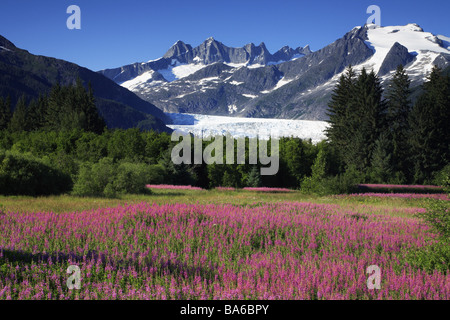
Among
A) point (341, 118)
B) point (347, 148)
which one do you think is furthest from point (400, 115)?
point (347, 148)

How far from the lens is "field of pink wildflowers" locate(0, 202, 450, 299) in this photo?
197 inches

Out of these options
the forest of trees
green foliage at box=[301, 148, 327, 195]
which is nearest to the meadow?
green foliage at box=[301, 148, 327, 195]

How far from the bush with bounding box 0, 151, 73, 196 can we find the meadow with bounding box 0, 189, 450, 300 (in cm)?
598

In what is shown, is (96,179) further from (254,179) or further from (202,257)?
(254,179)

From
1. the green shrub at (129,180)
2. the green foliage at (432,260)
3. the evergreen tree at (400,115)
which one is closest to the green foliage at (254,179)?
the green shrub at (129,180)

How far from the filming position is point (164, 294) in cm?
471

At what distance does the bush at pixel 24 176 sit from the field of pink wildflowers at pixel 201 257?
320 inches

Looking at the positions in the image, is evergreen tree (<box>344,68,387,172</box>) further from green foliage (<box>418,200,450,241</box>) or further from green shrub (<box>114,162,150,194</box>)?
green foliage (<box>418,200,450,241</box>)

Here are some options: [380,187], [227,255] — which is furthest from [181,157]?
[227,255]

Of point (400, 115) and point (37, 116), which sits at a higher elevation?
point (37, 116)

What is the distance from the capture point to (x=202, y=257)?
6.99 metres

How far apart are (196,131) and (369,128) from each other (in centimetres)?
8479

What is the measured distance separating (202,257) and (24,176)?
1491 cm
